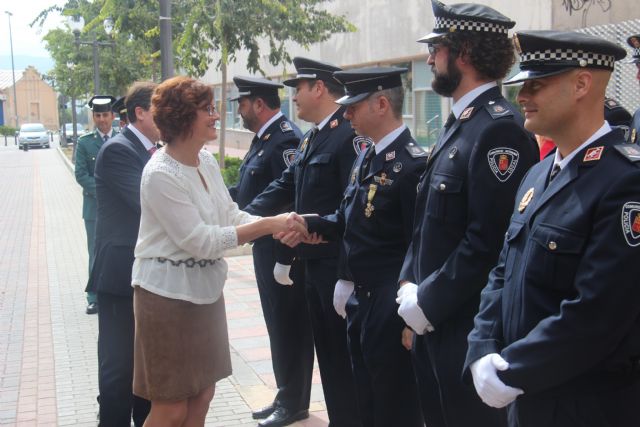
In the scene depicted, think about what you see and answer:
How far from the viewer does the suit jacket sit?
4.01 meters

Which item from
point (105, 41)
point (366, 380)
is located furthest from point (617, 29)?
point (105, 41)

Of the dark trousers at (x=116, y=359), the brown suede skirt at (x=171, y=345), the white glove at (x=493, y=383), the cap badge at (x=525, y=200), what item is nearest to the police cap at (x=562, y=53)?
the cap badge at (x=525, y=200)

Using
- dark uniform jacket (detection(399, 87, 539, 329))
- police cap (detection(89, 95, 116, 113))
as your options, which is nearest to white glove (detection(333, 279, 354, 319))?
dark uniform jacket (detection(399, 87, 539, 329))

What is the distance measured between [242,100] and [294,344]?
1.76 meters

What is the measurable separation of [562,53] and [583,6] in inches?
374

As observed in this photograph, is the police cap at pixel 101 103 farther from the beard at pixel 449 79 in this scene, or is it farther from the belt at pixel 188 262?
the beard at pixel 449 79

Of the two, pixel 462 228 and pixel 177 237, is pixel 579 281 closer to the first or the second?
pixel 462 228

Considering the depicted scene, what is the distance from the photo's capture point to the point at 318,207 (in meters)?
4.29

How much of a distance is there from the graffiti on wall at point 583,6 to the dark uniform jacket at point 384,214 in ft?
25.9

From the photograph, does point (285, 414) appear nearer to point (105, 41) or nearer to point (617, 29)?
point (617, 29)

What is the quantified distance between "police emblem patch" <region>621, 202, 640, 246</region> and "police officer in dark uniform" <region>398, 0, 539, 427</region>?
0.81 m

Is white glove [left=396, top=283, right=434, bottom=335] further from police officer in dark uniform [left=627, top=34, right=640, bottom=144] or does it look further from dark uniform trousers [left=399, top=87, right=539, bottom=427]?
police officer in dark uniform [left=627, top=34, right=640, bottom=144]

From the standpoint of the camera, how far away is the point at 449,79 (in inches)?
118

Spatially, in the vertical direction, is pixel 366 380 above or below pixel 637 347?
below
